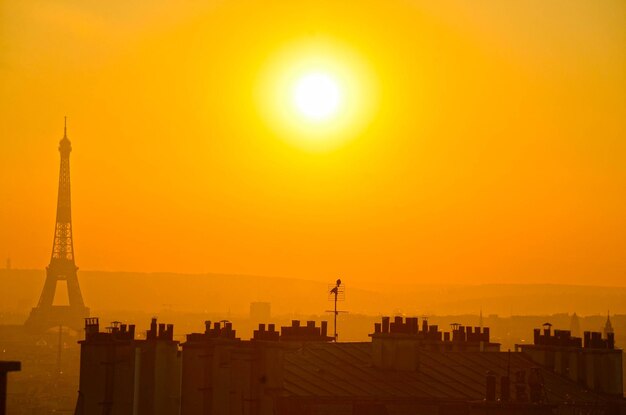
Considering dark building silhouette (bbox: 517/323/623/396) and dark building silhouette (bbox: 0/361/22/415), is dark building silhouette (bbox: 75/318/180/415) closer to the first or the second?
dark building silhouette (bbox: 517/323/623/396)

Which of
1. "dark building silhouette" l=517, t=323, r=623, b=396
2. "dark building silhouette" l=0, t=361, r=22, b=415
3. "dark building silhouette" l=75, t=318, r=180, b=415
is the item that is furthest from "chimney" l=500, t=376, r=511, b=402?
"dark building silhouette" l=0, t=361, r=22, b=415

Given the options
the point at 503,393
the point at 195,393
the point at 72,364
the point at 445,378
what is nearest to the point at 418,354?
the point at 445,378

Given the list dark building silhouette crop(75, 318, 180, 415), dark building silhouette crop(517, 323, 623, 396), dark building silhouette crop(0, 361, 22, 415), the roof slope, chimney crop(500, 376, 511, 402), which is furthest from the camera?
dark building silhouette crop(517, 323, 623, 396)

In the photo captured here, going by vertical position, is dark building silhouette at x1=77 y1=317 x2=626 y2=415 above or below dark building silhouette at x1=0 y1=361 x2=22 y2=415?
above

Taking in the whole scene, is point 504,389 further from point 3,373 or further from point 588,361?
point 3,373

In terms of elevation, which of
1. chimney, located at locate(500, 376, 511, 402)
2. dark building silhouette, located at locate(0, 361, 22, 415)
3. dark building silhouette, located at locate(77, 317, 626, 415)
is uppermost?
dark building silhouette, located at locate(77, 317, 626, 415)

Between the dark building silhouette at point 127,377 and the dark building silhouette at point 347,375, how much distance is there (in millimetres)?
23

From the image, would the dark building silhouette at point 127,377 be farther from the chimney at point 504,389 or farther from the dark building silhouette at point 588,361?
the dark building silhouette at point 588,361

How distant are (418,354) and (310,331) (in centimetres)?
497

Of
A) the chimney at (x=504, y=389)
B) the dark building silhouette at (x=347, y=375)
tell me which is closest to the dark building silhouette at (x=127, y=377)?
the dark building silhouette at (x=347, y=375)

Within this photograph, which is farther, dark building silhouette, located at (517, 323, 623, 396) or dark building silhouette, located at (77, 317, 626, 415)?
dark building silhouette, located at (517, 323, 623, 396)

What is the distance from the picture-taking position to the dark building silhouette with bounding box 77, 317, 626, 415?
34.5 meters

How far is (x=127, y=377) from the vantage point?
36.0 m

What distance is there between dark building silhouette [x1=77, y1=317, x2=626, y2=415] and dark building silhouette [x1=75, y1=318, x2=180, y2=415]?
0.02 m
